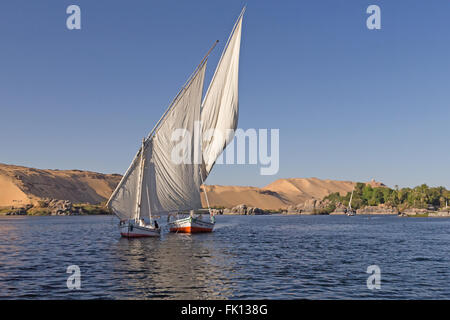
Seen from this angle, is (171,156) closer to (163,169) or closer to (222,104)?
(163,169)

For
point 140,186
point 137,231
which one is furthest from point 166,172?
point 137,231

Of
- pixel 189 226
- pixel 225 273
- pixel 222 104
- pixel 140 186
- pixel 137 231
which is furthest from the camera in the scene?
pixel 189 226

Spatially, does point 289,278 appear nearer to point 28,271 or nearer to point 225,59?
point 28,271

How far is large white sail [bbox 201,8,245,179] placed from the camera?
190 ft

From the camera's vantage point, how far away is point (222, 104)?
197ft

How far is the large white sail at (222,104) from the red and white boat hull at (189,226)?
673 cm

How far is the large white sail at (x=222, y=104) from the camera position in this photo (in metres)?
58.0

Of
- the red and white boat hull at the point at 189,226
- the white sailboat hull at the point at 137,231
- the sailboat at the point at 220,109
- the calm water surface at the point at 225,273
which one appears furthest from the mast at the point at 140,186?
the red and white boat hull at the point at 189,226

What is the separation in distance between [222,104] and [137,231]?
68.1 ft

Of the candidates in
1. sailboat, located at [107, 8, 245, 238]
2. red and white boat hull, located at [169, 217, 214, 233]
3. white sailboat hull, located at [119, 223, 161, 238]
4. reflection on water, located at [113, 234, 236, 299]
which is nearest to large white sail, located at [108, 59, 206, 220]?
sailboat, located at [107, 8, 245, 238]

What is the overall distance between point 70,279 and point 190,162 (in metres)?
30.4

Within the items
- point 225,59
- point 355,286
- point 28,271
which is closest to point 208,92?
point 225,59

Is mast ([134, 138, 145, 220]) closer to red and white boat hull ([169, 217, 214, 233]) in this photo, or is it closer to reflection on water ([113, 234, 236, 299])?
reflection on water ([113, 234, 236, 299])

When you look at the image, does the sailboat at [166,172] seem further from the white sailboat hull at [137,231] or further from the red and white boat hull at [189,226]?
the red and white boat hull at [189,226]
